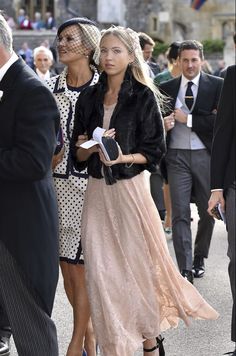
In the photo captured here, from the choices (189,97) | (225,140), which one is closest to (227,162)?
(225,140)

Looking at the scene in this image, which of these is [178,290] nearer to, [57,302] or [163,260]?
[163,260]

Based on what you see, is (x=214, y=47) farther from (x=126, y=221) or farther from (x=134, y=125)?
(x=126, y=221)

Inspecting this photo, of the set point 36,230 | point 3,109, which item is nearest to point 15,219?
point 36,230

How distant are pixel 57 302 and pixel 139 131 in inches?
92.8

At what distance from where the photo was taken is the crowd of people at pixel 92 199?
4.88m

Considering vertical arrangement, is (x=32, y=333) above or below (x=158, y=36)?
above

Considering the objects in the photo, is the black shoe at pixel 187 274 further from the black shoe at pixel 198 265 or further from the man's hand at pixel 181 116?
the man's hand at pixel 181 116

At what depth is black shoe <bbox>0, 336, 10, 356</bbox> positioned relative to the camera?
6.01 m

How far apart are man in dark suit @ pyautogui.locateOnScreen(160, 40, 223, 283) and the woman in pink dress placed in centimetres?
225

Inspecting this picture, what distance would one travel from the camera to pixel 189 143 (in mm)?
8039

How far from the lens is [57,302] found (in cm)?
750

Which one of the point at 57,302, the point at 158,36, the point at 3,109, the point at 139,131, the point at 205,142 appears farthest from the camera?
the point at 158,36

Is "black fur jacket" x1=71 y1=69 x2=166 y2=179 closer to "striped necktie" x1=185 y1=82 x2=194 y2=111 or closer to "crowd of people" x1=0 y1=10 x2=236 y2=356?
"crowd of people" x1=0 y1=10 x2=236 y2=356

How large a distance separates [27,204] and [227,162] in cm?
117
